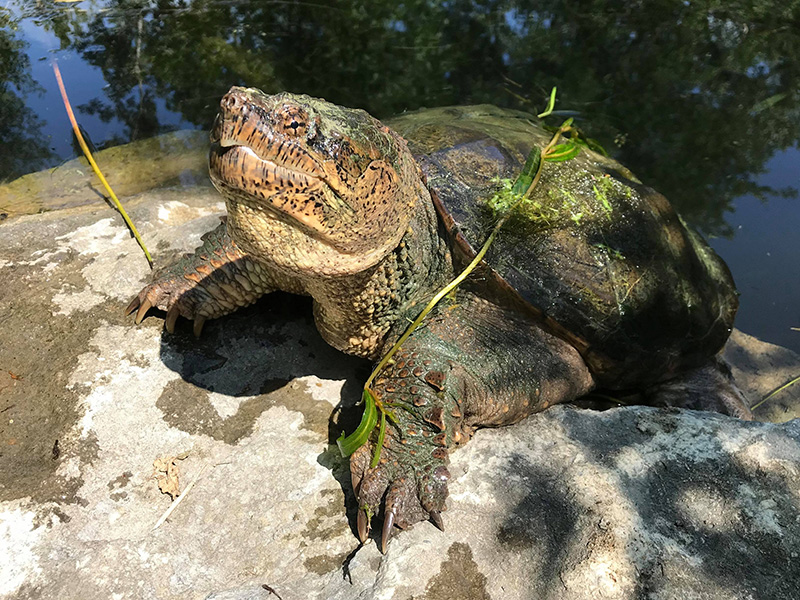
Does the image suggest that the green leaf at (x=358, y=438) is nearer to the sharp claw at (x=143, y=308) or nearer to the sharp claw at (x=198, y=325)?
the sharp claw at (x=198, y=325)

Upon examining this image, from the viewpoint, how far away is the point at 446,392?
2268mm

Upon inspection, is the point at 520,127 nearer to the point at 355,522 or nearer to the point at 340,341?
the point at 340,341

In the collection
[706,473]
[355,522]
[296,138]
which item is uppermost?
[296,138]

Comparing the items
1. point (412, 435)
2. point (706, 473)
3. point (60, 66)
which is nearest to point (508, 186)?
point (412, 435)

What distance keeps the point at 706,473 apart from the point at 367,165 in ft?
5.57

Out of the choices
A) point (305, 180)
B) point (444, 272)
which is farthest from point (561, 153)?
point (305, 180)

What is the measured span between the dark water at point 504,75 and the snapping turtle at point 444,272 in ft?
7.59

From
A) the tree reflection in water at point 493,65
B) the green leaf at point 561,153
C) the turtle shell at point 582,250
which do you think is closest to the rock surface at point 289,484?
the turtle shell at point 582,250

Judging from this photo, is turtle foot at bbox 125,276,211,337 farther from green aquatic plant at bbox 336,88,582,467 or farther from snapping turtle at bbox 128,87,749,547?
green aquatic plant at bbox 336,88,582,467

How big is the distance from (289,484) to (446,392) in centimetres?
76

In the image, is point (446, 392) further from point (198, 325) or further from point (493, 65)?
point (493, 65)

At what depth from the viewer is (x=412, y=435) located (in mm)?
2174

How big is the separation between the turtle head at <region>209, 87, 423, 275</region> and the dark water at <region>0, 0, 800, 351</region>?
399 centimetres

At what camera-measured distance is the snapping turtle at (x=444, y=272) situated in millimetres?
1716
